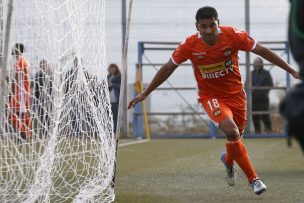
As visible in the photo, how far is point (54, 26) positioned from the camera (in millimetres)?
6621

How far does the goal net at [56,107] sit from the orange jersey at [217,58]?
936 mm

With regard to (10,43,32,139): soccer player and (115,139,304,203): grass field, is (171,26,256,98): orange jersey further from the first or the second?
(10,43,32,139): soccer player

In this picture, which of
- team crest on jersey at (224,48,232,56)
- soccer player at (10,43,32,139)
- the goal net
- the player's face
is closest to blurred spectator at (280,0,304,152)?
the goal net

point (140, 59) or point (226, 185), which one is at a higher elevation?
point (140, 59)

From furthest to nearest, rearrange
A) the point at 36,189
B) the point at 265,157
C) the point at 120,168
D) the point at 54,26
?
the point at 265,157 → the point at 120,168 → the point at 54,26 → the point at 36,189

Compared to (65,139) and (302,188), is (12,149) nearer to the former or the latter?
(65,139)

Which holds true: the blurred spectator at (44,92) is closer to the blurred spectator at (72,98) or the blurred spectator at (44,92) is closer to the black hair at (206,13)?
the blurred spectator at (72,98)

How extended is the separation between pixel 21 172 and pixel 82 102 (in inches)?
42.8

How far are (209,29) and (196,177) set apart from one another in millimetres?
2257

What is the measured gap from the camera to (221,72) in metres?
7.88

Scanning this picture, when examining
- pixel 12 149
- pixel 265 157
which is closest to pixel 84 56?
pixel 12 149

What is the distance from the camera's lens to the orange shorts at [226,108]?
7.69 meters

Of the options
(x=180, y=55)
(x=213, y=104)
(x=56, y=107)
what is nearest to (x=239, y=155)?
(x=213, y=104)

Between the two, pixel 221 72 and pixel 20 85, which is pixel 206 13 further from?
pixel 20 85
